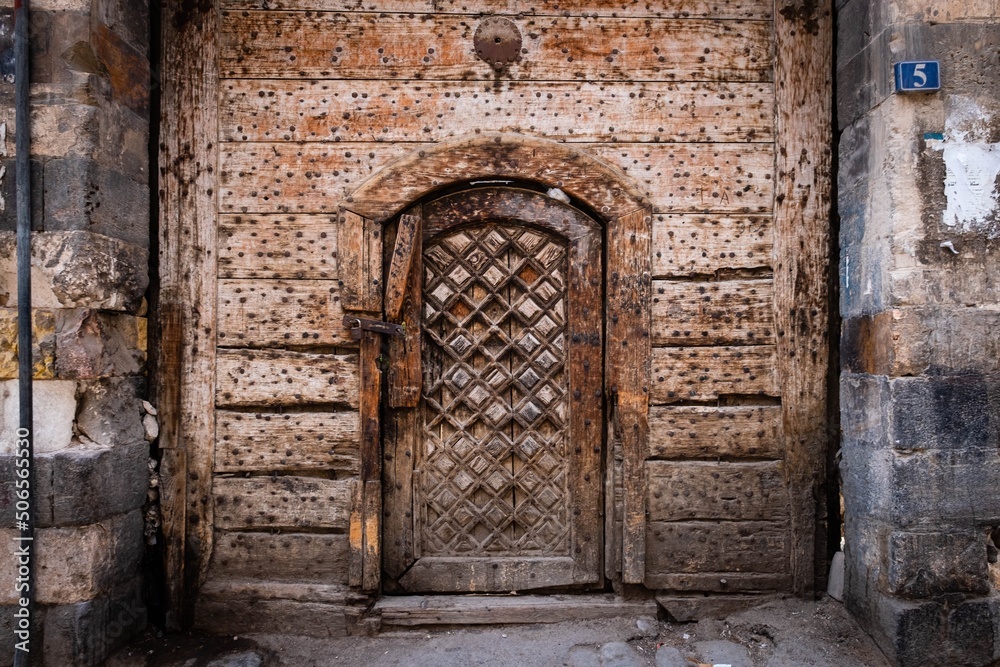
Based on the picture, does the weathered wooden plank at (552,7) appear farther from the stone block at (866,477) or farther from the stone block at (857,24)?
the stone block at (866,477)

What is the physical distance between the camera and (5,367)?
2.27 metres

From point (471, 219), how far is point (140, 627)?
2.38 meters

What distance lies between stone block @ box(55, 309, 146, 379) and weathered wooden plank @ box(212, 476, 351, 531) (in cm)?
71

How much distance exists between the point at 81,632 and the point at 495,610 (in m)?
1.69

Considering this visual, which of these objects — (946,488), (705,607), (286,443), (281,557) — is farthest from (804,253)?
(281,557)

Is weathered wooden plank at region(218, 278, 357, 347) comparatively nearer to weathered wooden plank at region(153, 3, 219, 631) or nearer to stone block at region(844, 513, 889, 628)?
weathered wooden plank at region(153, 3, 219, 631)

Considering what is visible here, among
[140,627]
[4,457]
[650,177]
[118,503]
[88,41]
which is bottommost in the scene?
[140,627]

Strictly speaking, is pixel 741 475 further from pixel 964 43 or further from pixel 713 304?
pixel 964 43

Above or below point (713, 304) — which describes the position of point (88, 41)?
above

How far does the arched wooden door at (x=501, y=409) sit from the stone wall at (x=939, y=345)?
120 centimetres

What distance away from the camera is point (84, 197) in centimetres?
232

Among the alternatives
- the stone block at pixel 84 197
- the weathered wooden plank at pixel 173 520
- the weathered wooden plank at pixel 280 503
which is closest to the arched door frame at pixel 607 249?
the weathered wooden plank at pixel 280 503

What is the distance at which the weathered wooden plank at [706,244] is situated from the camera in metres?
2.78

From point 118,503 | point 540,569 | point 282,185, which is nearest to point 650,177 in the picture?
point 282,185
